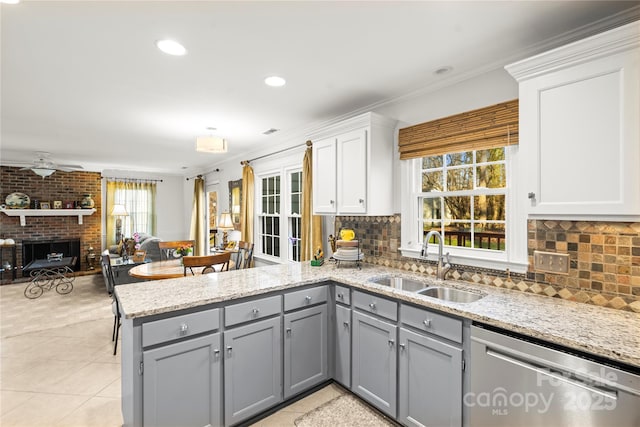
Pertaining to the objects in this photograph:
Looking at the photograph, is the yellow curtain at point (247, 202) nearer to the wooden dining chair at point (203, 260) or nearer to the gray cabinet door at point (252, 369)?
the wooden dining chair at point (203, 260)

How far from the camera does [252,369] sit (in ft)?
6.96

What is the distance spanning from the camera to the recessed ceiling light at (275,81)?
100 inches

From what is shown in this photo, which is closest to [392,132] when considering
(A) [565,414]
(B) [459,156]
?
(B) [459,156]

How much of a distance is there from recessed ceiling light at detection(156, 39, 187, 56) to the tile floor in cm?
255

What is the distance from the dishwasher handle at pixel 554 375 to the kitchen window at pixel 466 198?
1029mm

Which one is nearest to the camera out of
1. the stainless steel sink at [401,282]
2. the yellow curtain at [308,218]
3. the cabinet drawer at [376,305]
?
the cabinet drawer at [376,305]

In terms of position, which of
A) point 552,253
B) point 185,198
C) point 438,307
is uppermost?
point 185,198

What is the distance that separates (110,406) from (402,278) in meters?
2.44

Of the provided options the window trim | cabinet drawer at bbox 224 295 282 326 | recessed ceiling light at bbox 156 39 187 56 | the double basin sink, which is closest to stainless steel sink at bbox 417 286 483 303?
the double basin sink

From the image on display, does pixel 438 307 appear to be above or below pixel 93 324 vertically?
above

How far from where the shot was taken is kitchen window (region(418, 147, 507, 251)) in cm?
243

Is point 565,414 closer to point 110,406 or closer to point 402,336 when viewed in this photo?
point 402,336

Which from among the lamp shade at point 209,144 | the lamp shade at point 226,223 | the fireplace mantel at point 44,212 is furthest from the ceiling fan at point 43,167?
the lamp shade at point 209,144

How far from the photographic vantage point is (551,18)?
1.77 meters
